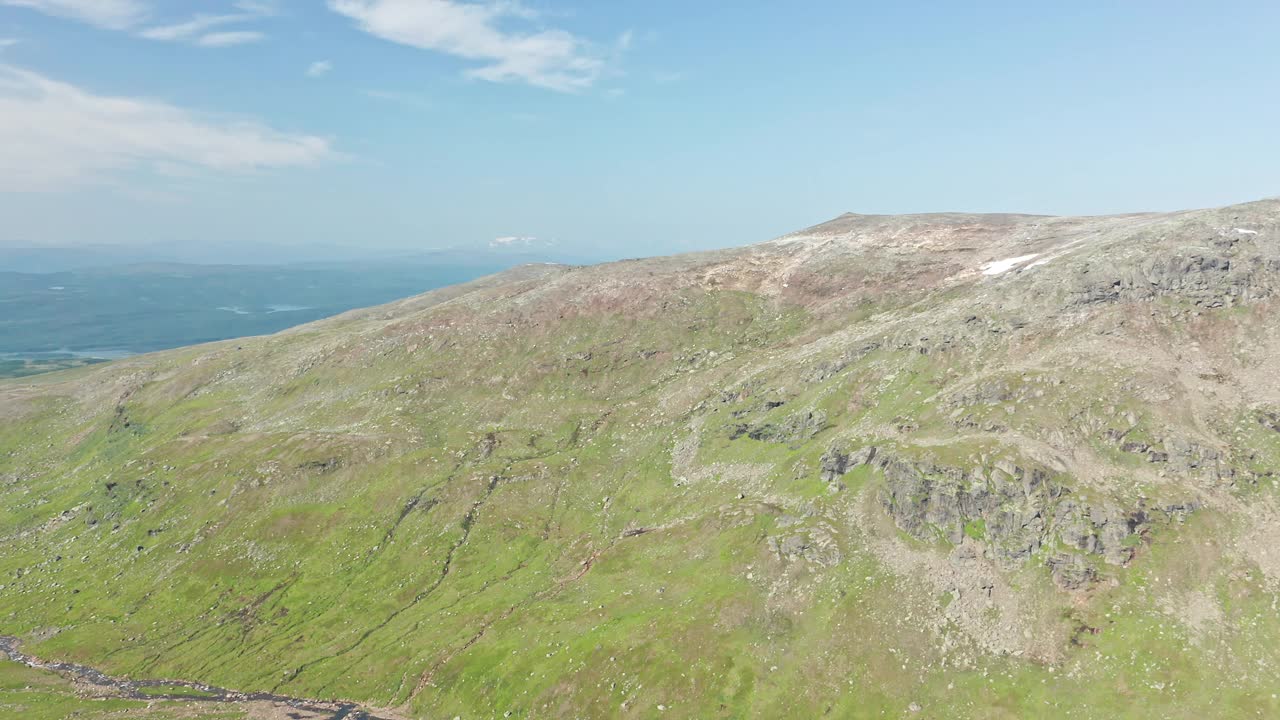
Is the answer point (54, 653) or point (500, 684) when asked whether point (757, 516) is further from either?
point (54, 653)

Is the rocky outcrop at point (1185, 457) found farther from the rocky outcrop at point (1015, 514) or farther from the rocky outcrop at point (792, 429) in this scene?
the rocky outcrop at point (792, 429)

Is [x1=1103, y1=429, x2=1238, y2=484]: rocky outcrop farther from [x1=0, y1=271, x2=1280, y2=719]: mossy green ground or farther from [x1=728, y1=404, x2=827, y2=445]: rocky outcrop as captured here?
[x1=728, y1=404, x2=827, y2=445]: rocky outcrop

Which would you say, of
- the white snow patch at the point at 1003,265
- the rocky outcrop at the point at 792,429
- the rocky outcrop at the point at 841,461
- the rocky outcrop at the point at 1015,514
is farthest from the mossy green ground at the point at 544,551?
the white snow patch at the point at 1003,265

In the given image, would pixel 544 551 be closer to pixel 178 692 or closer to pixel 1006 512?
pixel 178 692

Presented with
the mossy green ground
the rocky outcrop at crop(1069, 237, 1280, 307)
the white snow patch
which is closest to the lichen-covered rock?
the mossy green ground

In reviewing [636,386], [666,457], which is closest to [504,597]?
[666,457]

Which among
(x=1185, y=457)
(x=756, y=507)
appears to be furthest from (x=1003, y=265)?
(x=756, y=507)
